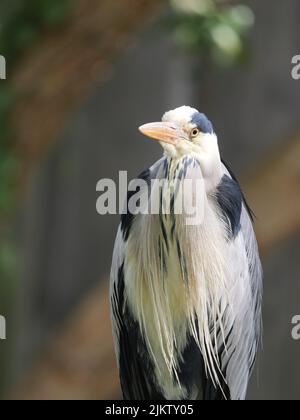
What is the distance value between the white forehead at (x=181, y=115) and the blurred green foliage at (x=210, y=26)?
1.06 metres

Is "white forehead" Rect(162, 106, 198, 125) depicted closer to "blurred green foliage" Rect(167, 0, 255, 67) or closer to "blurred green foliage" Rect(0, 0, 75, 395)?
"blurred green foliage" Rect(167, 0, 255, 67)

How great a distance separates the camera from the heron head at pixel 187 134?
54 centimetres

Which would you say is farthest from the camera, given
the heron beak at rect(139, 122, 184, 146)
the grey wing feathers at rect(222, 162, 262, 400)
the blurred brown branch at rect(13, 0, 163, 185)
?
the blurred brown branch at rect(13, 0, 163, 185)

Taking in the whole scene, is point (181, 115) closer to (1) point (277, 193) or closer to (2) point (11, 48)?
(1) point (277, 193)

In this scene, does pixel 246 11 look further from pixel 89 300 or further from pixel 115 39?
pixel 89 300

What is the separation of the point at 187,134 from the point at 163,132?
23 millimetres

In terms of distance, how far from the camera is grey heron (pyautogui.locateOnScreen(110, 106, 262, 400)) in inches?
21.9

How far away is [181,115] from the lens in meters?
0.55

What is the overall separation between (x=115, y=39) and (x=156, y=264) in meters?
0.95

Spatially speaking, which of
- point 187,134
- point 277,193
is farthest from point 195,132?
point 277,193

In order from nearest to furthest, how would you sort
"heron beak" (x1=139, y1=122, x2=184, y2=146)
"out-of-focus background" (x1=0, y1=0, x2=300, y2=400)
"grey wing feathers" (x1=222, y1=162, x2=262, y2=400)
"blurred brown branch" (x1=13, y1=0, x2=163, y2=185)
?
"heron beak" (x1=139, y1=122, x2=184, y2=146), "grey wing feathers" (x1=222, y1=162, x2=262, y2=400), "blurred brown branch" (x1=13, y1=0, x2=163, y2=185), "out-of-focus background" (x1=0, y1=0, x2=300, y2=400)

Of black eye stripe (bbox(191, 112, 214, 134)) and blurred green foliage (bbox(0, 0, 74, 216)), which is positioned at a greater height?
blurred green foliage (bbox(0, 0, 74, 216))

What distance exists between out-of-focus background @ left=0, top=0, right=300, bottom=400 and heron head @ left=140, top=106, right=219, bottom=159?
0.80 metres

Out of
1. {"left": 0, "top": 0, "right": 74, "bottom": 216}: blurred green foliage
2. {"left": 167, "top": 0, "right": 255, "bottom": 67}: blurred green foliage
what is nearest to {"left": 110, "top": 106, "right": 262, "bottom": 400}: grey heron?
{"left": 167, "top": 0, "right": 255, "bottom": 67}: blurred green foliage
